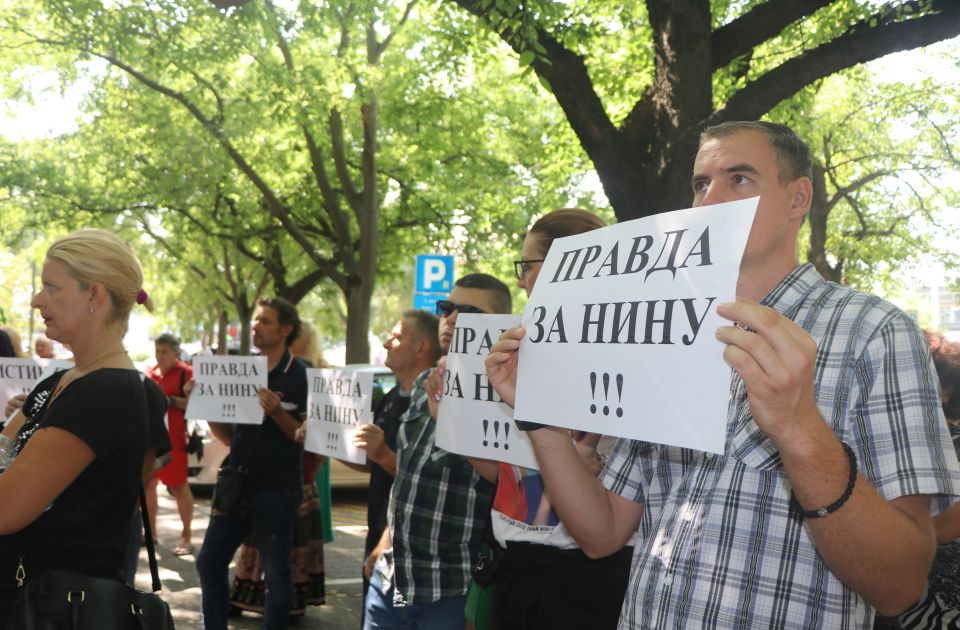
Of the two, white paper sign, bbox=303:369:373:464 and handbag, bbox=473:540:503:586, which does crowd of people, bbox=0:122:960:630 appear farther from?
white paper sign, bbox=303:369:373:464

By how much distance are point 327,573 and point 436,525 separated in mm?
4977

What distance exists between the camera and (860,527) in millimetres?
1595

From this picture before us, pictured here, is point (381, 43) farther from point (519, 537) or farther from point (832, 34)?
point (519, 537)

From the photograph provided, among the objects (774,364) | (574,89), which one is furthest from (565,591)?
(574,89)

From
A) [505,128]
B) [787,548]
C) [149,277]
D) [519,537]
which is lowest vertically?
[519,537]

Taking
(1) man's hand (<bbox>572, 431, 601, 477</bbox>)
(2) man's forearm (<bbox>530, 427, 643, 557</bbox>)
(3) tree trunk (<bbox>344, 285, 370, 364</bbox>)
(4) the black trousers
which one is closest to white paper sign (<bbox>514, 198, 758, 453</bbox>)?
(2) man's forearm (<bbox>530, 427, 643, 557</bbox>)

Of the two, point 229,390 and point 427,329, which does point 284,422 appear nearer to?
point 229,390

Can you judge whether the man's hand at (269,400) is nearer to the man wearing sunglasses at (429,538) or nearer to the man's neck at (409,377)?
the man's neck at (409,377)

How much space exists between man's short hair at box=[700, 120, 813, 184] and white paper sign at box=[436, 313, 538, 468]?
109 centimetres

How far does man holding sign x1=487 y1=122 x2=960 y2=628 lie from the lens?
1.56 meters

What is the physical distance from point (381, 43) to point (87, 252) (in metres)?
12.0

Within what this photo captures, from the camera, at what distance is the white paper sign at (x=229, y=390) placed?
5684 mm

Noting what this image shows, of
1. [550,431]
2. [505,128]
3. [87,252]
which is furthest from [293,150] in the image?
[550,431]

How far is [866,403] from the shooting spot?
1765 millimetres
